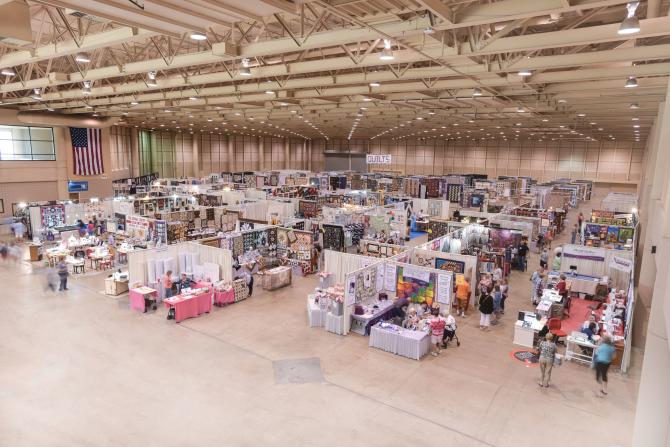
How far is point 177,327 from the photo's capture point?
13.4 metres

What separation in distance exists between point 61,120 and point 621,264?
33127 millimetres

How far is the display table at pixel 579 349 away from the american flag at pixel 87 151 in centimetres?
3342

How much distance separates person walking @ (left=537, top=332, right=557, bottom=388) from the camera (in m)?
10.1

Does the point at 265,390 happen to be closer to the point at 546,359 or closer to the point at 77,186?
the point at 546,359

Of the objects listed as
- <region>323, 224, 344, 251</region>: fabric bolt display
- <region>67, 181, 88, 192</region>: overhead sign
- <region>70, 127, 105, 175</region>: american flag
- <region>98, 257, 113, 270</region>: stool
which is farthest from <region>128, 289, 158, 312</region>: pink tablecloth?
<region>70, 127, 105, 175</region>: american flag

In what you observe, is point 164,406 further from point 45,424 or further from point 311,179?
point 311,179

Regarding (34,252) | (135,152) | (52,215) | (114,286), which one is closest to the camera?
(114,286)

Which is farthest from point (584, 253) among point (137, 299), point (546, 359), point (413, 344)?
point (137, 299)

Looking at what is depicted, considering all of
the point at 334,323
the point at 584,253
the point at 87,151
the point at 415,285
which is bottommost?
the point at 334,323

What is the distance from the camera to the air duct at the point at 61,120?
2820cm

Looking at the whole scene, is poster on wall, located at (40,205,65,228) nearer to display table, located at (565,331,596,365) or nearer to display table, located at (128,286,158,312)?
display table, located at (128,286,158,312)

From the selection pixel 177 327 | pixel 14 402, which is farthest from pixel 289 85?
pixel 14 402

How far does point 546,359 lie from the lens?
1014 cm

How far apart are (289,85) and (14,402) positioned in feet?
42.2
